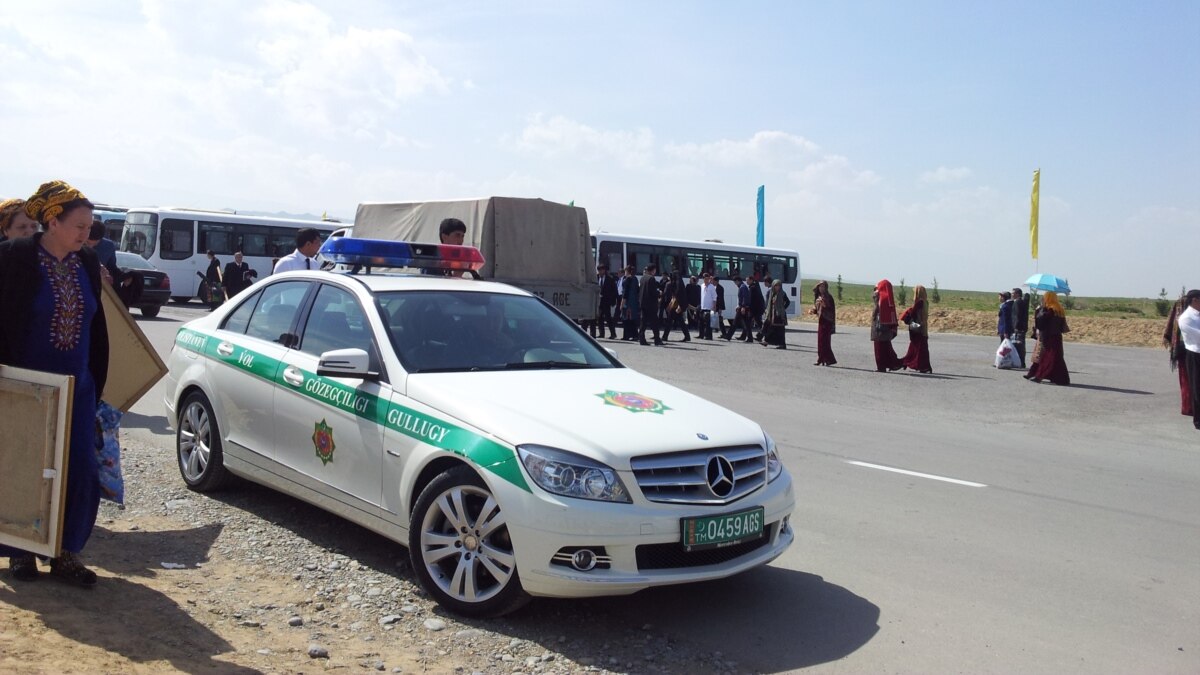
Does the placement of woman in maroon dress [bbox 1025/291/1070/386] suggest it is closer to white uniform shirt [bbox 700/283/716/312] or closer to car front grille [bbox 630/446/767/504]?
white uniform shirt [bbox 700/283/716/312]

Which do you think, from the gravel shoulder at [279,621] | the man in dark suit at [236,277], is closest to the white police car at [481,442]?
the gravel shoulder at [279,621]

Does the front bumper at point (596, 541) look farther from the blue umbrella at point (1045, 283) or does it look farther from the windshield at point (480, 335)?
the blue umbrella at point (1045, 283)

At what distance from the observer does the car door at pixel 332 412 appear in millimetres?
5535

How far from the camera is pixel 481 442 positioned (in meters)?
4.90

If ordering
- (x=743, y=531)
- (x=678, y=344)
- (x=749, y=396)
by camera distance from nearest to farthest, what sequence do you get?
1. (x=743, y=531)
2. (x=749, y=396)
3. (x=678, y=344)

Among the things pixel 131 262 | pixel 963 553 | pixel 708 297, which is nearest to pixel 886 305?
pixel 708 297

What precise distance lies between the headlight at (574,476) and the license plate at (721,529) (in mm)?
331

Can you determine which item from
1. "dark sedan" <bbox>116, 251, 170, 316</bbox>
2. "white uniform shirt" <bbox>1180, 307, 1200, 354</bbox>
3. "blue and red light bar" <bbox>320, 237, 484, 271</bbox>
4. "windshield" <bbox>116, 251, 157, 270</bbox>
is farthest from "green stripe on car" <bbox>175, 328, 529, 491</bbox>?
"windshield" <bbox>116, 251, 157, 270</bbox>

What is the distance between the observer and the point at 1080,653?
4.87 metres

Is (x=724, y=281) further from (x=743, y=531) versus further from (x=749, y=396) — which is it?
(x=743, y=531)

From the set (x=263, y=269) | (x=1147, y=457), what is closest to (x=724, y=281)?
(x=263, y=269)

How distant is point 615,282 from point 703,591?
78.2ft

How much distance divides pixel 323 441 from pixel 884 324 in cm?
1588

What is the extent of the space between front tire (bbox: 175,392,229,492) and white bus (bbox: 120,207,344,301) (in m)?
28.1
